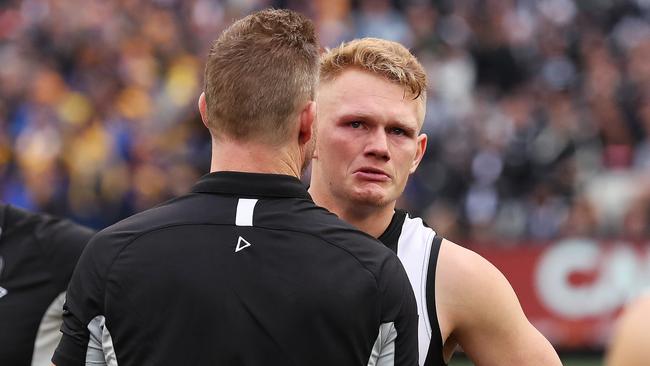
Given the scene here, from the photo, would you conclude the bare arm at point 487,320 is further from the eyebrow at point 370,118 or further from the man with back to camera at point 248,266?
the man with back to camera at point 248,266

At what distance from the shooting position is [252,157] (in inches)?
118

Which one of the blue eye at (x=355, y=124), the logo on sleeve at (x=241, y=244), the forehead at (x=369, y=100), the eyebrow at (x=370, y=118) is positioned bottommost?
the logo on sleeve at (x=241, y=244)

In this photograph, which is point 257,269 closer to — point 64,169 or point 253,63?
point 253,63

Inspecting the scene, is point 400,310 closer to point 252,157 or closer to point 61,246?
point 252,157

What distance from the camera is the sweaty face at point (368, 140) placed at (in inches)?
160

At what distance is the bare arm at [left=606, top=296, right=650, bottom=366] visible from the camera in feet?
8.66

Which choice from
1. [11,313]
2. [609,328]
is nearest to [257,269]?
[11,313]

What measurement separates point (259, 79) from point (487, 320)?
4.14 feet

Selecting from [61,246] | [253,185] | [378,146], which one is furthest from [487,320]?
[61,246]

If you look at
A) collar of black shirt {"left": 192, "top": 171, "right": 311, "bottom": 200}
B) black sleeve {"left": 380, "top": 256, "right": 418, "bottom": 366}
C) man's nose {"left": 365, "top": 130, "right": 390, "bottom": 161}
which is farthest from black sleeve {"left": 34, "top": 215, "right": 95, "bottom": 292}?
black sleeve {"left": 380, "top": 256, "right": 418, "bottom": 366}

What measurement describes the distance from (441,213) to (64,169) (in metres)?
4.32

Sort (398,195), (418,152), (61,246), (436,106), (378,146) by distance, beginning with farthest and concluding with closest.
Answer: (436,106)
(61,246)
(418,152)
(398,195)
(378,146)

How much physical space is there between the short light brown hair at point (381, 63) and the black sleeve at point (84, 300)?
154 centimetres

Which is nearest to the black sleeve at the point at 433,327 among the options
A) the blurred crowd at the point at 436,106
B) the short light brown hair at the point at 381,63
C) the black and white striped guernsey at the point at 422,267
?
the black and white striped guernsey at the point at 422,267
